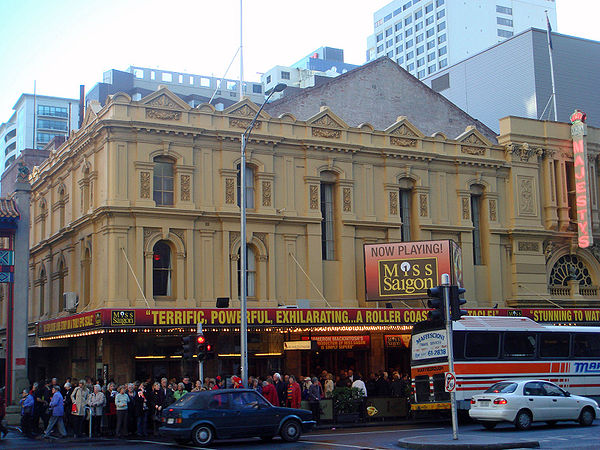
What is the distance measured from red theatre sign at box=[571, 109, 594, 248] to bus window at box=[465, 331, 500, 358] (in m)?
17.3

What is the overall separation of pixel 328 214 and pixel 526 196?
441 inches

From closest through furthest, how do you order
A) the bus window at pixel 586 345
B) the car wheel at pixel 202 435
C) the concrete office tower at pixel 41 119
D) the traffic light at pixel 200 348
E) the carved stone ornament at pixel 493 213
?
1. the car wheel at pixel 202 435
2. the traffic light at pixel 200 348
3. the bus window at pixel 586 345
4. the carved stone ornament at pixel 493 213
5. the concrete office tower at pixel 41 119

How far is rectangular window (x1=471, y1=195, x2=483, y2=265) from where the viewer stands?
4116 centimetres

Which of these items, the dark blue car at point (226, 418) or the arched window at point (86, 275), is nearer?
the dark blue car at point (226, 418)

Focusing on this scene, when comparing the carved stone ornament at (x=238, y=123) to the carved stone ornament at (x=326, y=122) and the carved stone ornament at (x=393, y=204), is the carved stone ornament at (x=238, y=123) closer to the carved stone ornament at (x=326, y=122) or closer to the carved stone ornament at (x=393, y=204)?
the carved stone ornament at (x=326, y=122)

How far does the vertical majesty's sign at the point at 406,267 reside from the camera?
35.6 m

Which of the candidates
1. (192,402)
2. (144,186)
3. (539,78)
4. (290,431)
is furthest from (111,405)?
(539,78)

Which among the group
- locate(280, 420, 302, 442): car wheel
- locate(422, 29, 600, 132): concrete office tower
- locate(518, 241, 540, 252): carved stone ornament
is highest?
locate(422, 29, 600, 132): concrete office tower

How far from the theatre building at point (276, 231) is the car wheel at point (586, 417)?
11033 millimetres

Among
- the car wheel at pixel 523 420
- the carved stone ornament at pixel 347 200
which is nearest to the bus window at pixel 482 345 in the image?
the car wheel at pixel 523 420

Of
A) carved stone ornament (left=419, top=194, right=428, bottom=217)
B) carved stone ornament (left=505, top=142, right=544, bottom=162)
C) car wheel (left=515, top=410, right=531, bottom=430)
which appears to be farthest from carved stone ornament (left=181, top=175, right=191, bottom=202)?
carved stone ornament (left=505, top=142, right=544, bottom=162)

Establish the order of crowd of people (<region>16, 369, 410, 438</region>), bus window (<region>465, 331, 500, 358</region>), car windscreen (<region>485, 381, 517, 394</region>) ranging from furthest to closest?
bus window (<region>465, 331, 500, 358</region>) → crowd of people (<region>16, 369, 410, 438</region>) → car windscreen (<region>485, 381, 517, 394</region>)

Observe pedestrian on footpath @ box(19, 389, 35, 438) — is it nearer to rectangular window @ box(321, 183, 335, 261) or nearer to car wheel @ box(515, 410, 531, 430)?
car wheel @ box(515, 410, 531, 430)

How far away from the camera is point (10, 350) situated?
3145 cm
